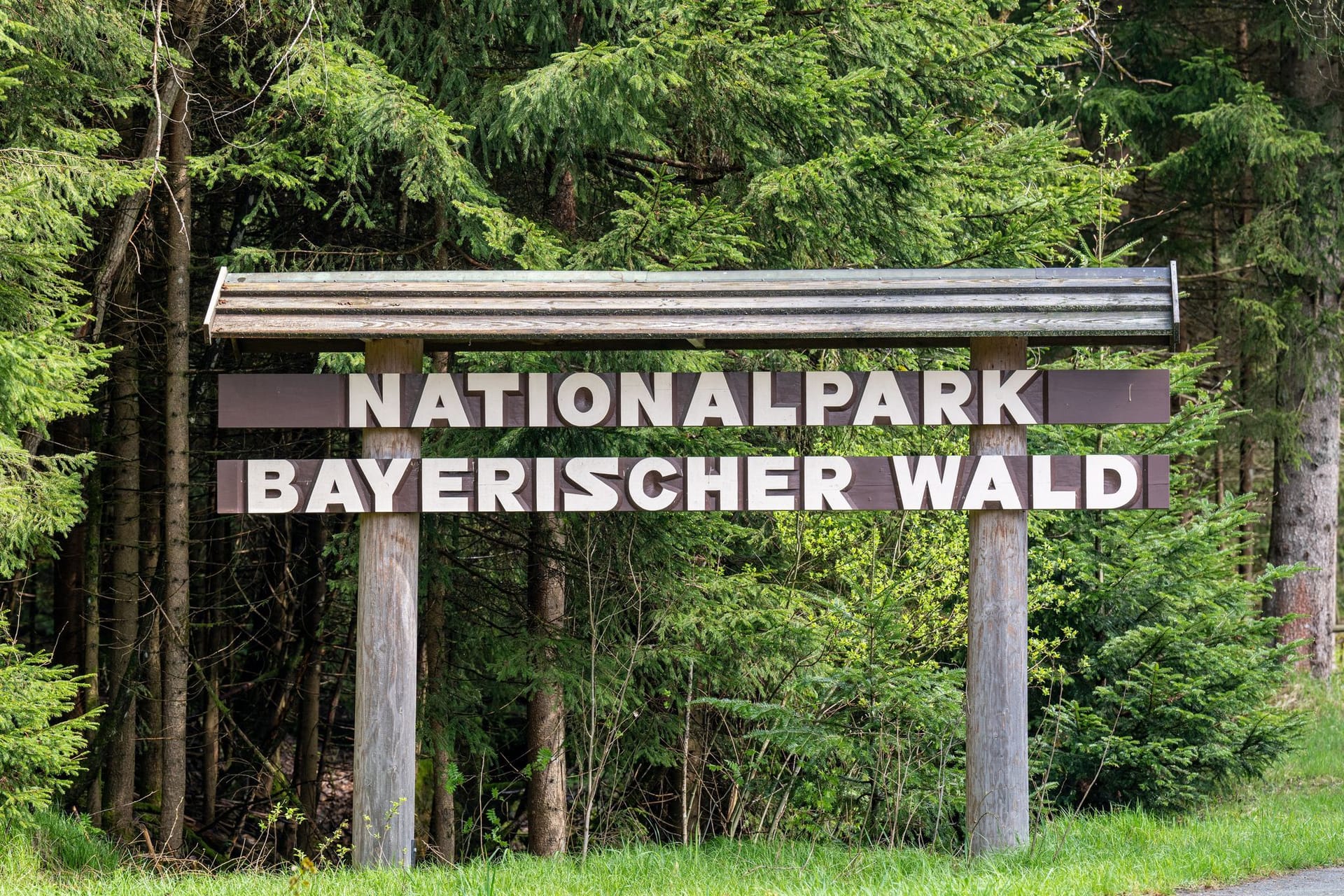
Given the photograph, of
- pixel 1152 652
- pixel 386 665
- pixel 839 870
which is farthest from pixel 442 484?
pixel 1152 652

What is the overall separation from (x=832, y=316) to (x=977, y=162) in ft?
10.6

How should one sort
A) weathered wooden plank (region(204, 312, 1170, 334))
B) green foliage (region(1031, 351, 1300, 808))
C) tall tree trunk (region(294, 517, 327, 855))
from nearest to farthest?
1. weathered wooden plank (region(204, 312, 1170, 334))
2. green foliage (region(1031, 351, 1300, 808))
3. tall tree trunk (region(294, 517, 327, 855))

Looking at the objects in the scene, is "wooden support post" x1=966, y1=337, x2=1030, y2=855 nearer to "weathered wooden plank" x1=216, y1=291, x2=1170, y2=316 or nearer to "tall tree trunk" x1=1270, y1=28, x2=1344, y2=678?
"weathered wooden plank" x1=216, y1=291, x2=1170, y2=316

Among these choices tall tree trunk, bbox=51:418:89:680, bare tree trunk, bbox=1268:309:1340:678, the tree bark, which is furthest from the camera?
bare tree trunk, bbox=1268:309:1340:678

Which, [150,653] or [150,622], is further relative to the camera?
[150,622]

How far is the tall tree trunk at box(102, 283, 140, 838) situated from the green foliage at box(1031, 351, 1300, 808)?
22.8ft

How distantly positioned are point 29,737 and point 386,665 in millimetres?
1929

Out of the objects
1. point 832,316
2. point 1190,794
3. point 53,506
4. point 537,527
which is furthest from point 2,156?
point 1190,794

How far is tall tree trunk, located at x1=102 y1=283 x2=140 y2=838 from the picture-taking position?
29.6 ft

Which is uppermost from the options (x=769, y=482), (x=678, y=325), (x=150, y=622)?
(x=678, y=325)

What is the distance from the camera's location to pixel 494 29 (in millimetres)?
8633

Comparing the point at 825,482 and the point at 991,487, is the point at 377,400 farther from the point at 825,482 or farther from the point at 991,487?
the point at 991,487

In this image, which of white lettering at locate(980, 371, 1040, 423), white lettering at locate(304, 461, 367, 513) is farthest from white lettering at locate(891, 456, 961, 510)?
white lettering at locate(304, 461, 367, 513)

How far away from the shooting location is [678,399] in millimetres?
6145
